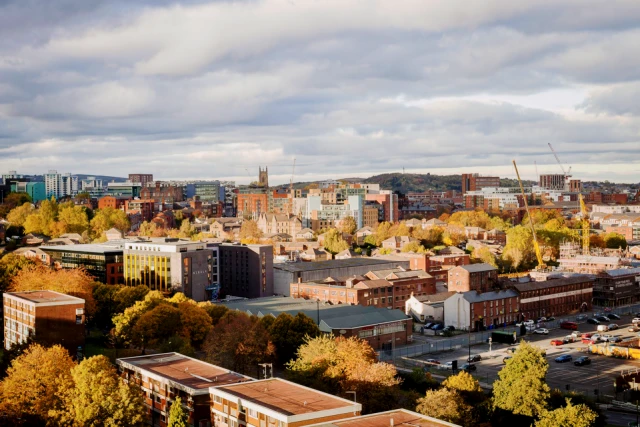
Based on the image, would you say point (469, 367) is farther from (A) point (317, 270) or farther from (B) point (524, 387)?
(A) point (317, 270)

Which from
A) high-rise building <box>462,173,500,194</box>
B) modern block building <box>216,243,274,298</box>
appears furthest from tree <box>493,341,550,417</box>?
high-rise building <box>462,173,500,194</box>

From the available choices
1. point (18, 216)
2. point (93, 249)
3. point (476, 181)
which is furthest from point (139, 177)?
point (93, 249)

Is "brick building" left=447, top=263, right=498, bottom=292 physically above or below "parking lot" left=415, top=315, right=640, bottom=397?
above

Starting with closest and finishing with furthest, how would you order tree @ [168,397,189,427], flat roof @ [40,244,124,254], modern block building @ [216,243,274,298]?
1. tree @ [168,397,189,427]
2. flat roof @ [40,244,124,254]
3. modern block building @ [216,243,274,298]

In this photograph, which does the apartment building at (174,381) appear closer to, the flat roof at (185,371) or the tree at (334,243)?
the flat roof at (185,371)

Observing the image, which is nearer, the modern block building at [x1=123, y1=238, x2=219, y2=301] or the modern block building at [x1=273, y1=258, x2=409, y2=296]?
the modern block building at [x1=123, y1=238, x2=219, y2=301]

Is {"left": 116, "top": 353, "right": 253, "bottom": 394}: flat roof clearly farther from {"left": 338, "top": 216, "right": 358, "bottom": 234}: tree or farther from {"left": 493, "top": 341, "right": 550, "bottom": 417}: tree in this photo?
{"left": 338, "top": 216, "right": 358, "bottom": 234}: tree

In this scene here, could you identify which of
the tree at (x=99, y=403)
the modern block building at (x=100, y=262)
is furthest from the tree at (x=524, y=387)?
the modern block building at (x=100, y=262)
